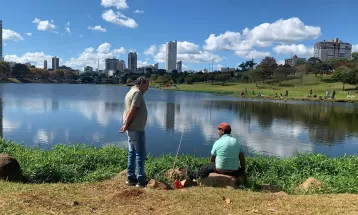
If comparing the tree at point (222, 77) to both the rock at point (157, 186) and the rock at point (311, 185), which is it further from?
the rock at point (157, 186)

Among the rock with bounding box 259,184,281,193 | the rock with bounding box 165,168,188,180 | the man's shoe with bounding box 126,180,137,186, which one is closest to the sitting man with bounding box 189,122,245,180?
the rock with bounding box 259,184,281,193

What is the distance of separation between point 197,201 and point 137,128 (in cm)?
207

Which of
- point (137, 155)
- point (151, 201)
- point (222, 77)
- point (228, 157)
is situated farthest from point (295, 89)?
point (151, 201)

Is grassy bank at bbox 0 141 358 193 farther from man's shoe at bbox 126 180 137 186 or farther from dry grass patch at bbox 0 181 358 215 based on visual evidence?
dry grass patch at bbox 0 181 358 215

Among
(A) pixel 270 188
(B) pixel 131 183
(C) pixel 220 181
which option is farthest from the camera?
(A) pixel 270 188

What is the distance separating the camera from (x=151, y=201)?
6.12 meters

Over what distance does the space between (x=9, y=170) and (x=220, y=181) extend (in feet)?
15.7

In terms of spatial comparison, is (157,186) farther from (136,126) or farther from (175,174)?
(175,174)

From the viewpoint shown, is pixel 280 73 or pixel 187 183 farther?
pixel 280 73

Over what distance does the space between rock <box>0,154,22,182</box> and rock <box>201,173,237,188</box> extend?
4.32m

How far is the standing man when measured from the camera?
716 cm

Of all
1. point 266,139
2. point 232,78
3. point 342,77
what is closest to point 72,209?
point 266,139

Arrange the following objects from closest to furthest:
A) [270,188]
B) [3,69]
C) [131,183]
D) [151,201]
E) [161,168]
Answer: [151,201]
[131,183]
[270,188]
[161,168]
[3,69]

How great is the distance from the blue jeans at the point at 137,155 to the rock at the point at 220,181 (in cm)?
151
